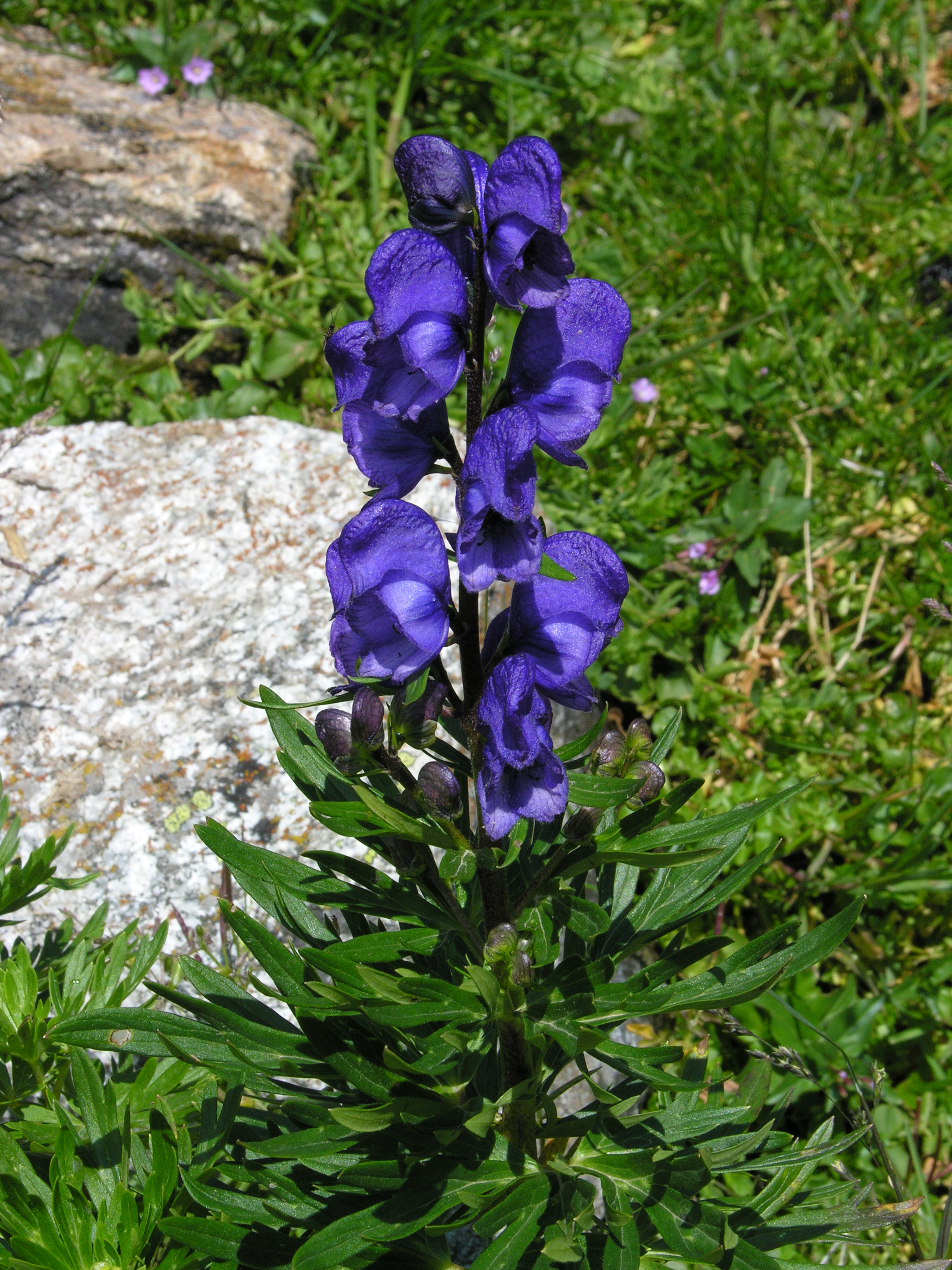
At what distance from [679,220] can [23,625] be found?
3.74 meters

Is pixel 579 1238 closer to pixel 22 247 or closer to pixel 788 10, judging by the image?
pixel 22 247

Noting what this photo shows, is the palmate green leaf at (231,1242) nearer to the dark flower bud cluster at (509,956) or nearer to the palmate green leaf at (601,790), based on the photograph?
the dark flower bud cluster at (509,956)

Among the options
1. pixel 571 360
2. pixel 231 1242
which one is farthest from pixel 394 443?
pixel 231 1242

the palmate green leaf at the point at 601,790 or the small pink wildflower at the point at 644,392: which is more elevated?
the palmate green leaf at the point at 601,790

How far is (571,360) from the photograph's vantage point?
1664mm

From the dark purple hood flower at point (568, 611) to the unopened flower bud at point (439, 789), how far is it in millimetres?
225

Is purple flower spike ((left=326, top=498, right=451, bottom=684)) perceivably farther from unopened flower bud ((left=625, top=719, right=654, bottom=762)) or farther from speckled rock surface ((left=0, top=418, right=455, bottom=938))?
speckled rock surface ((left=0, top=418, right=455, bottom=938))

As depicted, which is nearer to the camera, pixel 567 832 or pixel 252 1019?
pixel 567 832

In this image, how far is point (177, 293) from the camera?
4.94 meters

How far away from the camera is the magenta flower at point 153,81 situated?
530 cm

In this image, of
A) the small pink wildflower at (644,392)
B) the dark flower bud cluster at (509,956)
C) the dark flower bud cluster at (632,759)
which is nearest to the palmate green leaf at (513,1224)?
the dark flower bud cluster at (509,956)

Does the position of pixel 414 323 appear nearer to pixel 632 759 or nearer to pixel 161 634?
pixel 632 759

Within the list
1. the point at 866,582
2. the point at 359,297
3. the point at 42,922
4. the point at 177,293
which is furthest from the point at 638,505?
the point at 42,922

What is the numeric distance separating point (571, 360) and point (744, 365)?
3.35 metres
